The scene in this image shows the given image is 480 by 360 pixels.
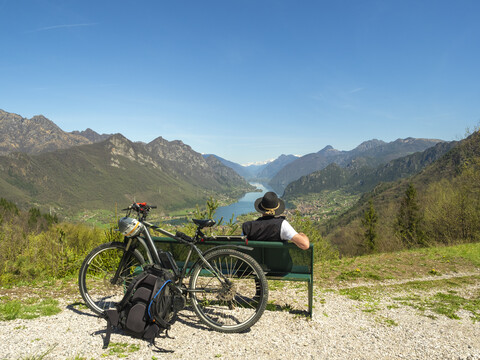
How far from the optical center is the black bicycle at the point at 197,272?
393 centimetres

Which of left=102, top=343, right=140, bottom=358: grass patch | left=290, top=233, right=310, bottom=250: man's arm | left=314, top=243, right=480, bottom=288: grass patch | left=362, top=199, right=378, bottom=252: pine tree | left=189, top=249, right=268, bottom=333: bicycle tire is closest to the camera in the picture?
left=102, top=343, right=140, bottom=358: grass patch

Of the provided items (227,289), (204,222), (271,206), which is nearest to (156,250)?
(204,222)

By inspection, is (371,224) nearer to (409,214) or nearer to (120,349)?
(409,214)

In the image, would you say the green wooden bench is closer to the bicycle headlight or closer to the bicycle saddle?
the bicycle saddle

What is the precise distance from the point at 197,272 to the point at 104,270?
5.08 feet

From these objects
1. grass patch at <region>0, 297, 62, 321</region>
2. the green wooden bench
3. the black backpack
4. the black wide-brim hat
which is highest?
the black wide-brim hat

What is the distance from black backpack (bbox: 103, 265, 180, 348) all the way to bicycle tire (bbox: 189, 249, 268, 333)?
1.51 feet

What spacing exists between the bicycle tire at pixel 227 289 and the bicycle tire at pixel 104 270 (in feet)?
3.22

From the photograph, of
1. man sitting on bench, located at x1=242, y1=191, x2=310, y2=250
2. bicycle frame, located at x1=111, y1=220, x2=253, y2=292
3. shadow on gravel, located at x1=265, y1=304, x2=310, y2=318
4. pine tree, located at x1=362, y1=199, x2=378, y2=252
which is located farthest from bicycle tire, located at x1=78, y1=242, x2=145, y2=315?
pine tree, located at x1=362, y1=199, x2=378, y2=252

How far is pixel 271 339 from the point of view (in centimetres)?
382

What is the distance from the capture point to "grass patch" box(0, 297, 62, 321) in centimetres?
410

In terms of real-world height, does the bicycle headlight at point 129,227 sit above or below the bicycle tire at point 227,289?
above

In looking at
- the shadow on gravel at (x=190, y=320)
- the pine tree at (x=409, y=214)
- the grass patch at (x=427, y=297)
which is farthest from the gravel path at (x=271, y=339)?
the pine tree at (x=409, y=214)

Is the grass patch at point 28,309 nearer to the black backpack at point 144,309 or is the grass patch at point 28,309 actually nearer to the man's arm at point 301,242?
the black backpack at point 144,309
